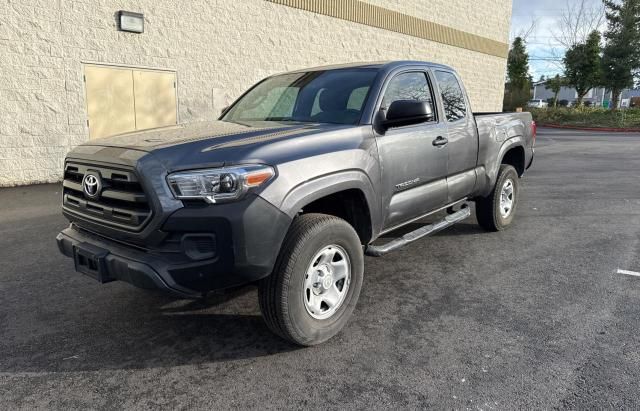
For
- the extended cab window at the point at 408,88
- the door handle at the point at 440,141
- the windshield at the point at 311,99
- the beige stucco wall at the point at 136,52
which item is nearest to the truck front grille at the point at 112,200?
the windshield at the point at 311,99

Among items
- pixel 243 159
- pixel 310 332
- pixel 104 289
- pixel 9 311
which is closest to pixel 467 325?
pixel 310 332

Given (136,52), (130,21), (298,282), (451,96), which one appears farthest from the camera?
(136,52)

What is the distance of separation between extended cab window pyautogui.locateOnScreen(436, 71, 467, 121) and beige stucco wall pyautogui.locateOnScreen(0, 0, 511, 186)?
6.91 m

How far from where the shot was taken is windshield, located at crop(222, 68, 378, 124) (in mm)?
3762

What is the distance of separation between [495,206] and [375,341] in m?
3.14

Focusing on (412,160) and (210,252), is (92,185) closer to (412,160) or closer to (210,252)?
(210,252)

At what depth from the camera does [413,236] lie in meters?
4.17

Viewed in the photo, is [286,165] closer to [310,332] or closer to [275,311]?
[275,311]

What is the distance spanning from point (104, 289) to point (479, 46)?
19080 millimetres

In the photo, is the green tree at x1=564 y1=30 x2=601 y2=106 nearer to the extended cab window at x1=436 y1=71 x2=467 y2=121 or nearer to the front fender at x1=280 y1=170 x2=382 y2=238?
the extended cab window at x1=436 y1=71 x2=467 y2=121

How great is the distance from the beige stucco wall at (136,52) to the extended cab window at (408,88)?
6.99m

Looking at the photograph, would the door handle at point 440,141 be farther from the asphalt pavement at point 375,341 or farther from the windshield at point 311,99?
the asphalt pavement at point 375,341

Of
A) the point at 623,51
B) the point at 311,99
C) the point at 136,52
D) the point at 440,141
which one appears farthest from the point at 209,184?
the point at 623,51

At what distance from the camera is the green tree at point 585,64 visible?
3781cm
